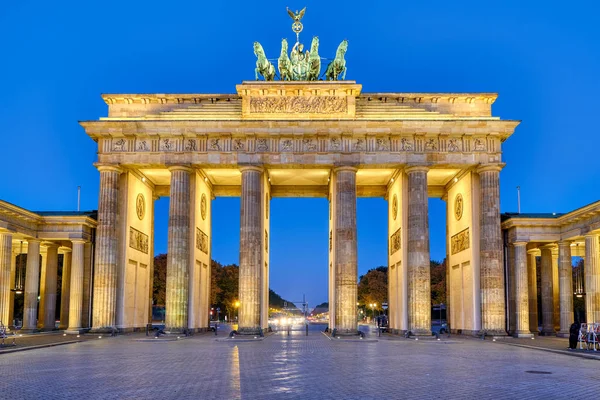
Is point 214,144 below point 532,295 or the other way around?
the other way around

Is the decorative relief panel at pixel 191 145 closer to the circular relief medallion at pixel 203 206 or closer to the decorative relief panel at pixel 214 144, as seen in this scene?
the decorative relief panel at pixel 214 144

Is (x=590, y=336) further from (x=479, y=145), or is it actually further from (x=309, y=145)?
(x=309, y=145)

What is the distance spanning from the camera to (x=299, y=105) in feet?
156

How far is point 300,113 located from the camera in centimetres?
4747

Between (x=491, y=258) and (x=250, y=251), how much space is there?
17.3 meters

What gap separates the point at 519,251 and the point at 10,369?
120 feet

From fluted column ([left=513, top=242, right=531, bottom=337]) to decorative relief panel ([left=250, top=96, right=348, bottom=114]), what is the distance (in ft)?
55.2

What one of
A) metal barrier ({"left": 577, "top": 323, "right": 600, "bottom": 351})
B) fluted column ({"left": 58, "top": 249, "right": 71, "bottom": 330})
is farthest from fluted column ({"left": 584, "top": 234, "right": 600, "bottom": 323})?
fluted column ({"left": 58, "top": 249, "right": 71, "bottom": 330})

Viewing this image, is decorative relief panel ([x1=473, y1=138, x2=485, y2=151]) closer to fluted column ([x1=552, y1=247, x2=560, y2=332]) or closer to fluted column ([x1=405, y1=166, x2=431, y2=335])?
fluted column ([x1=405, y1=166, x2=431, y2=335])

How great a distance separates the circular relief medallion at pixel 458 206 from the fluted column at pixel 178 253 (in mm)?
21584

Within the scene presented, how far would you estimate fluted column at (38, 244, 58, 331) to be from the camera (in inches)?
2088

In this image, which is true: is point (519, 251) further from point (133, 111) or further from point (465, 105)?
point (133, 111)

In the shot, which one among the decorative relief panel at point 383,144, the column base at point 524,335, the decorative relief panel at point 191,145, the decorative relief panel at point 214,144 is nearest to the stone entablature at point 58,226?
the decorative relief panel at point 191,145

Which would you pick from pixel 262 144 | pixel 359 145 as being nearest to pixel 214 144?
pixel 262 144
